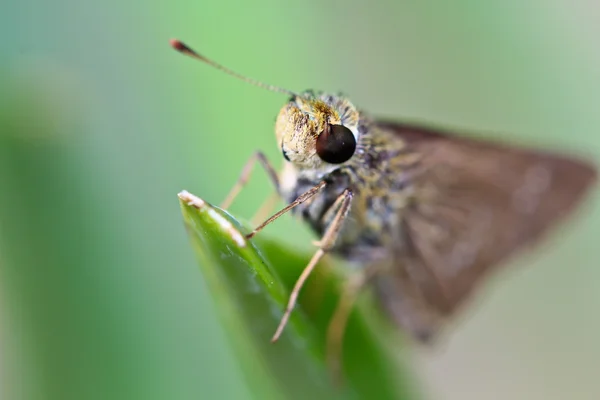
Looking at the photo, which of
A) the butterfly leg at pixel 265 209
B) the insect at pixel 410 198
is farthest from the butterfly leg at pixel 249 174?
the butterfly leg at pixel 265 209

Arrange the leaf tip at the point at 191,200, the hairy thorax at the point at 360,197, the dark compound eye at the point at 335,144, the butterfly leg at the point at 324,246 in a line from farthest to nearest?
the hairy thorax at the point at 360,197
the dark compound eye at the point at 335,144
the butterfly leg at the point at 324,246
the leaf tip at the point at 191,200

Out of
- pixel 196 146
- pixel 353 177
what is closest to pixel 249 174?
pixel 196 146

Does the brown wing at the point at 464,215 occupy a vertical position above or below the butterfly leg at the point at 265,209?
below

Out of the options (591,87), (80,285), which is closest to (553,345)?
(591,87)

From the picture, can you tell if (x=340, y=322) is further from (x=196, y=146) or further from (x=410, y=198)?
(x=196, y=146)

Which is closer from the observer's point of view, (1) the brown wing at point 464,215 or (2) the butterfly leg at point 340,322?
(2) the butterfly leg at point 340,322

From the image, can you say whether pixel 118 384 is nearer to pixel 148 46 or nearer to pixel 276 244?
pixel 276 244

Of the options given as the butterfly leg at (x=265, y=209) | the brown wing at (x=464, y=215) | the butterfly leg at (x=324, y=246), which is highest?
the butterfly leg at (x=265, y=209)

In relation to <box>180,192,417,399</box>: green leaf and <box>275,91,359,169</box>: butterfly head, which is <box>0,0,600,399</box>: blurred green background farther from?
<box>275,91,359,169</box>: butterfly head

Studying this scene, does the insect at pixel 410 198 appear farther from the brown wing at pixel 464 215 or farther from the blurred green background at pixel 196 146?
the blurred green background at pixel 196 146
